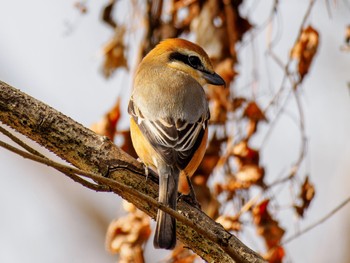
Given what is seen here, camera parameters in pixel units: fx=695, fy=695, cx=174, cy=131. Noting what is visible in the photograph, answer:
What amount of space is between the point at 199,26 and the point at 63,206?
3.43 m

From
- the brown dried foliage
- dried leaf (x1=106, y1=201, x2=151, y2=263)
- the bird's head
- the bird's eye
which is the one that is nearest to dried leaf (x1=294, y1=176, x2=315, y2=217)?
the brown dried foliage

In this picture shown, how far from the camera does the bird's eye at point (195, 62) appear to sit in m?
5.08

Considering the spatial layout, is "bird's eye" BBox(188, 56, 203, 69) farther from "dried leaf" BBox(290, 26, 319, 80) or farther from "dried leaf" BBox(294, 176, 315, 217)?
"dried leaf" BBox(294, 176, 315, 217)

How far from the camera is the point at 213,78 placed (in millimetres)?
4832

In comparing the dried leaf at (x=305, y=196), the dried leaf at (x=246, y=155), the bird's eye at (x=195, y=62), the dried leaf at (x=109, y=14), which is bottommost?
the dried leaf at (x=305, y=196)

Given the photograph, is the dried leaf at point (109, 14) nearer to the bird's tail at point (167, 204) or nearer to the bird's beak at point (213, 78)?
the bird's beak at point (213, 78)

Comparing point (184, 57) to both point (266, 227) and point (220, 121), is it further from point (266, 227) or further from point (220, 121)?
point (266, 227)

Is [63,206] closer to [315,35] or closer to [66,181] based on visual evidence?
[66,181]

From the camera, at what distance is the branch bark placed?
3.45 metres

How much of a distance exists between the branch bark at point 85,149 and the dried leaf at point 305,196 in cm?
Answer: 80

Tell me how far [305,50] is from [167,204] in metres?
1.53

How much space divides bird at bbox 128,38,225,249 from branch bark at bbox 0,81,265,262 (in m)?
0.16

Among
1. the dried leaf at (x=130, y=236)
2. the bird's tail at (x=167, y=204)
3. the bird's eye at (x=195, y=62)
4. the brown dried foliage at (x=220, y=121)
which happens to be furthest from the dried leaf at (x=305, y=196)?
the bird's eye at (x=195, y=62)

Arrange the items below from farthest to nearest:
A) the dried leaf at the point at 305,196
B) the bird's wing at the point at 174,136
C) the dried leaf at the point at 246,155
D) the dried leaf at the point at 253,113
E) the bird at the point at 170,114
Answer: the dried leaf at the point at 253,113
the dried leaf at the point at 246,155
the dried leaf at the point at 305,196
the bird's wing at the point at 174,136
the bird at the point at 170,114
